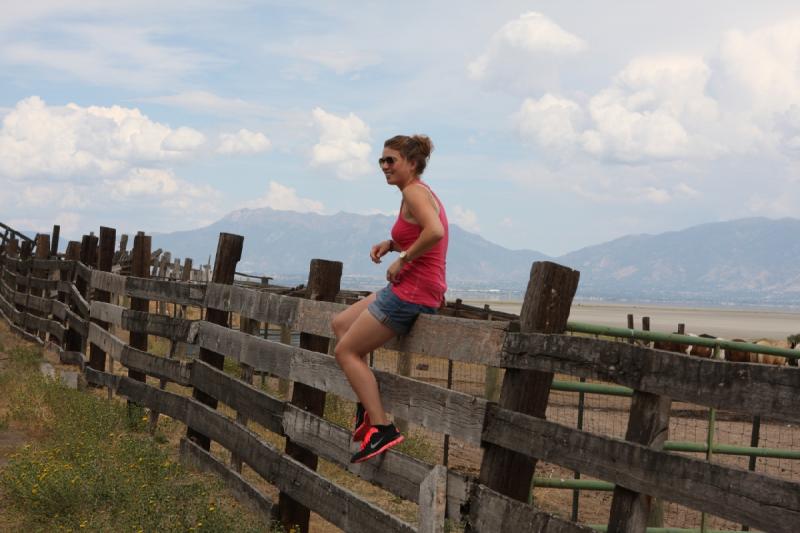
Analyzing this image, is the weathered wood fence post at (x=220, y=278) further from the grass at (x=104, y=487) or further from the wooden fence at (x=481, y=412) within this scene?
the grass at (x=104, y=487)

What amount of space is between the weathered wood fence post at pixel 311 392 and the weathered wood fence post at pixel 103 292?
6.64 metres

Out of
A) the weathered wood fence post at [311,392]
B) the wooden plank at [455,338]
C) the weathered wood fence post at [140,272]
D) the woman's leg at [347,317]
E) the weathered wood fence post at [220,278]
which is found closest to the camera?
the wooden plank at [455,338]

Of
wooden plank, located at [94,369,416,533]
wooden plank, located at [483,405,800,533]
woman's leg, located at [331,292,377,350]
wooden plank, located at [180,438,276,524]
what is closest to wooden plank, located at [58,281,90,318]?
wooden plank, located at [94,369,416,533]

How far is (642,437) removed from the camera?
4109mm

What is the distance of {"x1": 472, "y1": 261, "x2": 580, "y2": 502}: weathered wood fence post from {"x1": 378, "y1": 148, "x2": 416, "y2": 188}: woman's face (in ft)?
3.49

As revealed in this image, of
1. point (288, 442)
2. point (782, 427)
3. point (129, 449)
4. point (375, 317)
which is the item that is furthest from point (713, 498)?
point (782, 427)

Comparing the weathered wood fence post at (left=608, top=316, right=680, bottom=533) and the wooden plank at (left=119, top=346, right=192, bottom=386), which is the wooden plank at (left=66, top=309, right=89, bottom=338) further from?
the weathered wood fence post at (left=608, top=316, right=680, bottom=533)

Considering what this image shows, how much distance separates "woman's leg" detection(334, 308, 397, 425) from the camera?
5.68m

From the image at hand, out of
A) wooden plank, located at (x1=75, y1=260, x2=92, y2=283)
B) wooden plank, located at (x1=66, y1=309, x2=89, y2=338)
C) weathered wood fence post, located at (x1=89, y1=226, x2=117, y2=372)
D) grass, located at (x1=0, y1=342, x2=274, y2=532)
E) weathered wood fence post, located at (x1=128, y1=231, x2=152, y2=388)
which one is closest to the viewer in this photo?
grass, located at (x1=0, y1=342, x2=274, y2=532)

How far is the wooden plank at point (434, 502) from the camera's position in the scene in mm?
5082

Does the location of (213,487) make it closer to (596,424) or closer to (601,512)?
(601,512)

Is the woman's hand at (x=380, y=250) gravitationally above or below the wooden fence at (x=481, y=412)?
above

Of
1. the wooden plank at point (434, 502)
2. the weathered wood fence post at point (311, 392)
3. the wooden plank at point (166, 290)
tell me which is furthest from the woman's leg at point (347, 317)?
the wooden plank at point (166, 290)

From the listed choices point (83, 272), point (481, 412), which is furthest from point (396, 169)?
point (83, 272)
